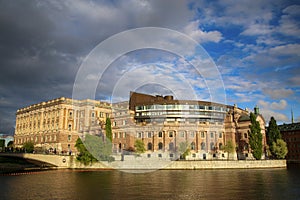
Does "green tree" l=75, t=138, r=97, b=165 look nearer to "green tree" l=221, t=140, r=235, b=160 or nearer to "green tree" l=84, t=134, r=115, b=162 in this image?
"green tree" l=84, t=134, r=115, b=162

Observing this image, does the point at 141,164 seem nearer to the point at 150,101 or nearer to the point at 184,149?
the point at 184,149

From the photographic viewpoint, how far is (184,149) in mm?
→ 88438

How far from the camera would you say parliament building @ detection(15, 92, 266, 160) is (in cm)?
9538

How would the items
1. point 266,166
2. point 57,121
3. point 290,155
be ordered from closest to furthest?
point 266,166, point 57,121, point 290,155

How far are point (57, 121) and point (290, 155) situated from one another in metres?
110

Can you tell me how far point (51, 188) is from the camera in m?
39.9

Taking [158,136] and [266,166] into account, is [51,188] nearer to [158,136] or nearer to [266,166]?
[158,136]

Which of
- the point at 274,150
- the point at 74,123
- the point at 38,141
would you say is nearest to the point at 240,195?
the point at 274,150

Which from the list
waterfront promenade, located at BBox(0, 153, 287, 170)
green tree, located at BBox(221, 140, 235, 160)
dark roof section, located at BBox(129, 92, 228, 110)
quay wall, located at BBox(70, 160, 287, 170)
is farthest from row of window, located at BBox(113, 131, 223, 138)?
dark roof section, located at BBox(129, 92, 228, 110)

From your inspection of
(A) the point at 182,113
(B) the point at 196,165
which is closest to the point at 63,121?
(A) the point at 182,113

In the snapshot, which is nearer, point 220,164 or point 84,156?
point 84,156

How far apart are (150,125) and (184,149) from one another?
49.0ft

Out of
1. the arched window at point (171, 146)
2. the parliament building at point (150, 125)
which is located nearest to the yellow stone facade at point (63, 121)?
the parliament building at point (150, 125)

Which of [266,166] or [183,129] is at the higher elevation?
[183,129]
